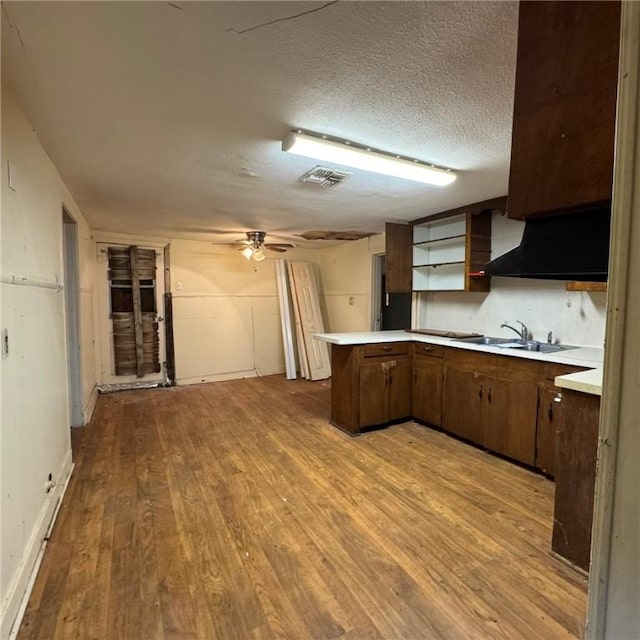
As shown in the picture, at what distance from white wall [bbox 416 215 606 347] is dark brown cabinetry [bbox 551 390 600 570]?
4.80 feet

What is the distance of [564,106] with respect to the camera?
734 mm

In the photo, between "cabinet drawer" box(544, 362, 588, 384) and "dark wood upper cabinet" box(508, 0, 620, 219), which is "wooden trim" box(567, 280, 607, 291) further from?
"dark wood upper cabinet" box(508, 0, 620, 219)

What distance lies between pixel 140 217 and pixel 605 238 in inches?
164

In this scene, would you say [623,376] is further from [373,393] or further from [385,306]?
[385,306]

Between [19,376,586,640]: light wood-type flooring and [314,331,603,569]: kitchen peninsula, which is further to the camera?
[314,331,603,569]: kitchen peninsula

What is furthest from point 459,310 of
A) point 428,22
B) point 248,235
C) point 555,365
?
point 428,22

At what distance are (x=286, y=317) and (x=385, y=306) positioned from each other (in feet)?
5.27

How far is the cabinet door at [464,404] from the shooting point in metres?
3.09

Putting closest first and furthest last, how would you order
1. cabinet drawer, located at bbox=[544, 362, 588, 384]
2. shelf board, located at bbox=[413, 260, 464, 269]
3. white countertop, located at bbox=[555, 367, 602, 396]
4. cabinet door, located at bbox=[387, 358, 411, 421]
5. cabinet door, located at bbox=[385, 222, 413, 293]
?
white countertop, located at bbox=[555, 367, 602, 396]
cabinet drawer, located at bbox=[544, 362, 588, 384]
cabinet door, located at bbox=[387, 358, 411, 421]
shelf board, located at bbox=[413, 260, 464, 269]
cabinet door, located at bbox=[385, 222, 413, 293]

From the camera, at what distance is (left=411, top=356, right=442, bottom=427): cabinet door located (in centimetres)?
346

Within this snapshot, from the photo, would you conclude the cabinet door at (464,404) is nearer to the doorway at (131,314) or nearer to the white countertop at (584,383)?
the white countertop at (584,383)

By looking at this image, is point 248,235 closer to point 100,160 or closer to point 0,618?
point 100,160

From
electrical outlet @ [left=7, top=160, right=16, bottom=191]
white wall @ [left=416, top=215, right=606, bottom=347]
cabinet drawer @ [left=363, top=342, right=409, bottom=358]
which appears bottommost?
cabinet drawer @ [left=363, top=342, right=409, bottom=358]

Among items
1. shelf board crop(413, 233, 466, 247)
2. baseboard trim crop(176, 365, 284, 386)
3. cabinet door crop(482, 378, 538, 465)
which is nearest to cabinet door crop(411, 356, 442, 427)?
cabinet door crop(482, 378, 538, 465)
